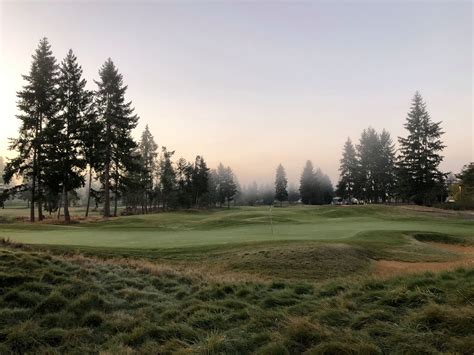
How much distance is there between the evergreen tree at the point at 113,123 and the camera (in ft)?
150

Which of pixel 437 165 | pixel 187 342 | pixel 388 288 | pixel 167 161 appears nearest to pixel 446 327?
pixel 388 288

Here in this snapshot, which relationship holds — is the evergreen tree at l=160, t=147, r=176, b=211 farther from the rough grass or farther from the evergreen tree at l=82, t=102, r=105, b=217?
the rough grass

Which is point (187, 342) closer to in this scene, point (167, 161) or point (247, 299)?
point (247, 299)

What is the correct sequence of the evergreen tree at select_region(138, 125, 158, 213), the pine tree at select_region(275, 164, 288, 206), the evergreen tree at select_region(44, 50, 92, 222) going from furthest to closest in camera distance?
the pine tree at select_region(275, 164, 288, 206) < the evergreen tree at select_region(138, 125, 158, 213) < the evergreen tree at select_region(44, 50, 92, 222)

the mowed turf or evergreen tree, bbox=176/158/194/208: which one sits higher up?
evergreen tree, bbox=176/158/194/208

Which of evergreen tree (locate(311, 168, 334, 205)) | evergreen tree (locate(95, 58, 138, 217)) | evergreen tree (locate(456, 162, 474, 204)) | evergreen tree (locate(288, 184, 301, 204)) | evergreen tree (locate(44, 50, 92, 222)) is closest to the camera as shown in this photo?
evergreen tree (locate(44, 50, 92, 222))

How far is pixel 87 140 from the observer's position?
41.2 metres

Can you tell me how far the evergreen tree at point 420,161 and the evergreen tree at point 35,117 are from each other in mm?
54487

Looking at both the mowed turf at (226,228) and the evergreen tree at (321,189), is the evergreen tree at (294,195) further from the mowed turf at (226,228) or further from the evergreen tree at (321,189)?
the mowed turf at (226,228)

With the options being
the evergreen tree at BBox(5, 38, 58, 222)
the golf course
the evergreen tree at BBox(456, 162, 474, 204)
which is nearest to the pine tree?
the evergreen tree at BBox(456, 162, 474, 204)

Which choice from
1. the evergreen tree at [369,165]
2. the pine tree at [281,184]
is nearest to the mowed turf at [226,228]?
the evergreen tree at [369,165]

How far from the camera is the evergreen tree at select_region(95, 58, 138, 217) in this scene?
150 feet

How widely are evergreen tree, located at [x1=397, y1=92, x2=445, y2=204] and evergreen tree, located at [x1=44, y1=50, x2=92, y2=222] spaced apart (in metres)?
51.0

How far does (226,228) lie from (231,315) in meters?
22.7
